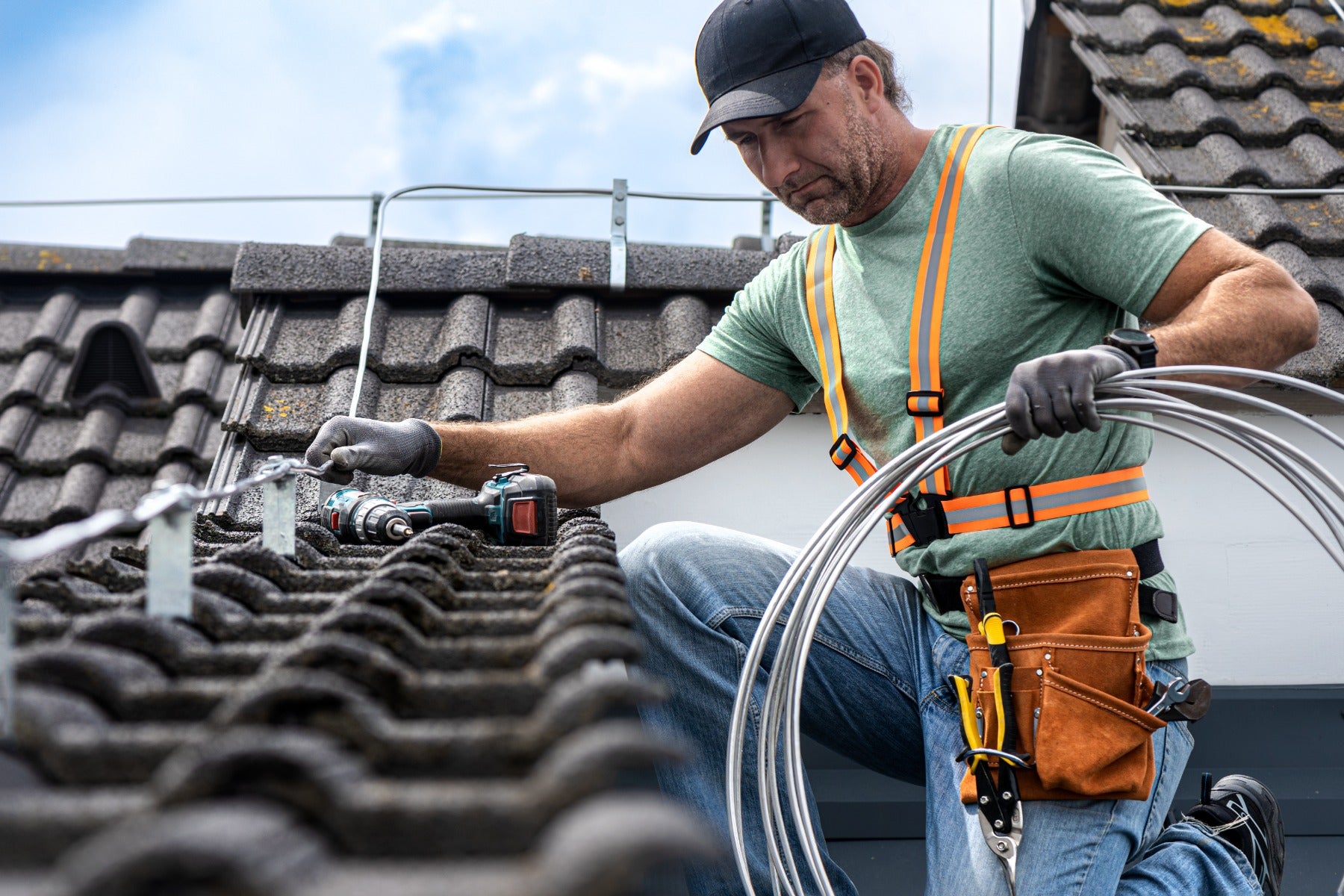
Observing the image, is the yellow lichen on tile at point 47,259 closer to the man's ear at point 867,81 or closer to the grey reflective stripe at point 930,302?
the man's ear at point 867,81

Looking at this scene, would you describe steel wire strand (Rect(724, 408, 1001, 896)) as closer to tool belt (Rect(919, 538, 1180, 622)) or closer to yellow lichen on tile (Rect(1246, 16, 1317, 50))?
tool belt (Rect(919, 538, 1180, 622))

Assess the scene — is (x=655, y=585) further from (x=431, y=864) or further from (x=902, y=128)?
(x=431, y=864)

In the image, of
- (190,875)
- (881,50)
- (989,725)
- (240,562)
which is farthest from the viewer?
(881,50)

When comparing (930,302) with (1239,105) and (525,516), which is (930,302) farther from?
(1239,105)

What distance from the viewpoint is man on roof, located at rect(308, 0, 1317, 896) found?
5.57 ft

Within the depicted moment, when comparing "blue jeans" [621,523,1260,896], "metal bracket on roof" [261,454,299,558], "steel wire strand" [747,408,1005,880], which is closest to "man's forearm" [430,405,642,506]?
"blue jeans" [621,523,1260,896]

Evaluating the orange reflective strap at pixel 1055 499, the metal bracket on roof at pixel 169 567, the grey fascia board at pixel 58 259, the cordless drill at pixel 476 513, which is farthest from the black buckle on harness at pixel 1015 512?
the grey fascia board at pixel 58 259

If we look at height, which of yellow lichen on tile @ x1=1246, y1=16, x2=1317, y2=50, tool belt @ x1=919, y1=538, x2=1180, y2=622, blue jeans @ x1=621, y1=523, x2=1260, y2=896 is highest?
yellow lichen on tile @ x1=1246, y1=16, x2=1317, y2=50

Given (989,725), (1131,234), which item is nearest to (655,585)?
(989,725)

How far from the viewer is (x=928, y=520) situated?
1861mm

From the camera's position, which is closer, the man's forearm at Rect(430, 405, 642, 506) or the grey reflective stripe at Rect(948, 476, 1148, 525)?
the grey reflective stripe at Rect(948, 476, 1148, 525)

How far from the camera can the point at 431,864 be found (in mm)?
635

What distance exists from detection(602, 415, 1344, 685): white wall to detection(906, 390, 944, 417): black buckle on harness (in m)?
0.78

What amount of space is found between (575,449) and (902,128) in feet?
2.65
